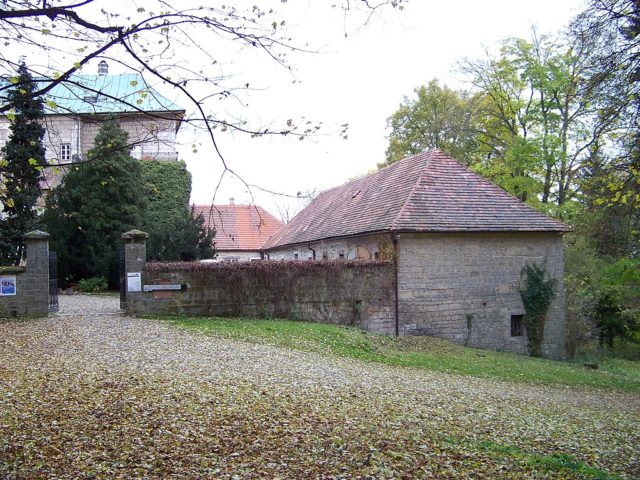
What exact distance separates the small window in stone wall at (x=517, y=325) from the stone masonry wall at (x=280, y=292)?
15.8 ft

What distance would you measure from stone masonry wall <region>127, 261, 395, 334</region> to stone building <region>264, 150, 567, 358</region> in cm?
80

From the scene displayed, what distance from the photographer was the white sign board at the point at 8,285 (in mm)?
14477

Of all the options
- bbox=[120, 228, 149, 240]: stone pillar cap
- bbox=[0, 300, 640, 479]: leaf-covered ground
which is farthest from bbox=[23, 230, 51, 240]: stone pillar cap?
bbox=[0, 300, 640, 479]: leaf-covered ground

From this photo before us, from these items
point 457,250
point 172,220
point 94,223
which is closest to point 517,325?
point 457,250

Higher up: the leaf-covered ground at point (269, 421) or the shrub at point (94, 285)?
the shrub at point (94, 285)

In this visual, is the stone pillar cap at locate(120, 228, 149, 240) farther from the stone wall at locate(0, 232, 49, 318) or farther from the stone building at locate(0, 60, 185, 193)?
the stone building at locate(0, 60, 185, 193)

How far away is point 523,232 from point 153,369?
14695mm

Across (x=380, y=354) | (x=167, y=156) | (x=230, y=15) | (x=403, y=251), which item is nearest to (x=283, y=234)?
(x=167, y=156)

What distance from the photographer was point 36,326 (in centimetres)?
1338

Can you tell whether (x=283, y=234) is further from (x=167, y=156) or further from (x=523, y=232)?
(x=523, y=232)

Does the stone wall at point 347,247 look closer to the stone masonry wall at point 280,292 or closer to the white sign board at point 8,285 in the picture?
the stone masonry wall at point 280,292

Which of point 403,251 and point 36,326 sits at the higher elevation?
point 403,251

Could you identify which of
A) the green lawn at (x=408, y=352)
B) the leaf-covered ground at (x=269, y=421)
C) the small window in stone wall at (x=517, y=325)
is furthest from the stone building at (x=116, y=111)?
the small window in stone wall at (x=517, y=325)

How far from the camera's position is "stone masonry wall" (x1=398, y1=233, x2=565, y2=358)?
1820cm
